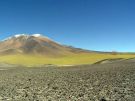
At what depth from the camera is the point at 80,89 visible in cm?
2373

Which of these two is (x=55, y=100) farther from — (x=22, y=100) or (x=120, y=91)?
(x=120, y=91)

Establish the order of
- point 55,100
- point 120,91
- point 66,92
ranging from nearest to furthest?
point 55,100 < point 120,91 < point 66,92

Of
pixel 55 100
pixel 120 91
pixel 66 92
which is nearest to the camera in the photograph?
pixel 55 100

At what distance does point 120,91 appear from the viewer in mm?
21250

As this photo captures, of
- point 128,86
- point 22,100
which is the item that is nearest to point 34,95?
point 22,100

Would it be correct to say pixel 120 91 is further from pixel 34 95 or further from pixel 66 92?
pixel 34 95

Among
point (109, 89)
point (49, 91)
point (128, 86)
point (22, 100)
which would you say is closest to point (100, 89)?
point (109, 89)

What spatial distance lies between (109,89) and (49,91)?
4.47 meters

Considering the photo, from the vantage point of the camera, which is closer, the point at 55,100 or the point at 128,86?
the point at 55,100

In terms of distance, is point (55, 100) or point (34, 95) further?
point (34, 95)

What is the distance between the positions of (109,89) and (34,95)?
526 cm

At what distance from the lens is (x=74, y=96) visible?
818 inches

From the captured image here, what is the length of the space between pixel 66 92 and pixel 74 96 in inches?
74.9

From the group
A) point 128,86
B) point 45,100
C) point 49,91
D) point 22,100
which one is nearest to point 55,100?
point 45,100
